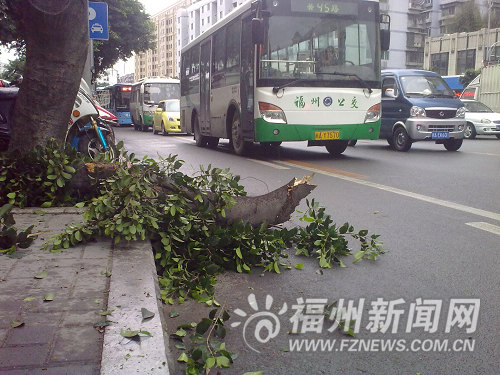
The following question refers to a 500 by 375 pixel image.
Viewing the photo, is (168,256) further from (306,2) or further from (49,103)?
(306,2)

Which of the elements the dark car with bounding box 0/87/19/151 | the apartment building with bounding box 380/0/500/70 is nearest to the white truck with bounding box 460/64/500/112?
the dark car with bounding box 0/87/19/151

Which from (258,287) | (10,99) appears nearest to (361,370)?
(258,287)

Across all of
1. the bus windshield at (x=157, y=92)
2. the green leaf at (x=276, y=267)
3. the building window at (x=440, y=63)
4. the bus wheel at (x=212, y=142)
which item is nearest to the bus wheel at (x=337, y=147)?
the bus wheel at (x=212, y=142)

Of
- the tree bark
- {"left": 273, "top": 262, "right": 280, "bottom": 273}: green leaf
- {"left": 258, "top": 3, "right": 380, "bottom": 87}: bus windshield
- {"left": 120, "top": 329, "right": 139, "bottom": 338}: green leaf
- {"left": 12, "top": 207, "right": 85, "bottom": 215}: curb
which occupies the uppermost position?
{"left": 258, "top": 3, "right": 380, "bottom": 87}: bus windshield

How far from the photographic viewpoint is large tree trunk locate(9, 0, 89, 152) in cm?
571

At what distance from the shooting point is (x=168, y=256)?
4.04 metres

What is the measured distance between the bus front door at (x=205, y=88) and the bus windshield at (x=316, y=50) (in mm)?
4537

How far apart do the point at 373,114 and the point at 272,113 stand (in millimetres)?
2263

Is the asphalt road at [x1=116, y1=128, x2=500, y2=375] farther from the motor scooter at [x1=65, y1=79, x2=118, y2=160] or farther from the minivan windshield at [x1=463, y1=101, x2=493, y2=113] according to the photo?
the minivan windshield at [x1=463, y1=101, x2=493, y2=113]

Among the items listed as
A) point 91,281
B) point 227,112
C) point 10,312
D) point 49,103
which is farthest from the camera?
point 227,112

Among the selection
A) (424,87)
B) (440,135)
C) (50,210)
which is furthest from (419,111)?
(50,210)

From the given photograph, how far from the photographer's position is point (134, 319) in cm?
282

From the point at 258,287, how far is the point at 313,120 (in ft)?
28.8

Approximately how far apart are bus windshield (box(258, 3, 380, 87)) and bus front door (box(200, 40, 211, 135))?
14.9ft
